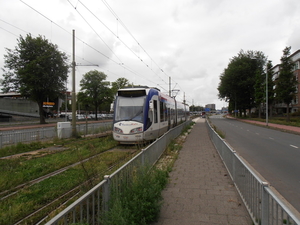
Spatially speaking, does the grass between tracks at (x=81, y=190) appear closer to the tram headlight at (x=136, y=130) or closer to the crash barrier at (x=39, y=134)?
the tram headlight at (x=136, y=130)

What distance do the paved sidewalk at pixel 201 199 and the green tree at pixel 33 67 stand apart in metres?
31.8

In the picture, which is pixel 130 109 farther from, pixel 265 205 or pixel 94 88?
pixel 94 88

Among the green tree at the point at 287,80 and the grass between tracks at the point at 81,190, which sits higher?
the green tree at the point at 287,80

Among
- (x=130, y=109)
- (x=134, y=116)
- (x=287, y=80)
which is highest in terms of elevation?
(x=287, y=80)

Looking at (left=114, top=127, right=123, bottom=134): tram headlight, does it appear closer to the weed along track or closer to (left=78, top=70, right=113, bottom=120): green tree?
the weed along track

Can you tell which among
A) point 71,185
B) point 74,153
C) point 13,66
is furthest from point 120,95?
point 13,66

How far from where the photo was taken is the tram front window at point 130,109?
1170 cm

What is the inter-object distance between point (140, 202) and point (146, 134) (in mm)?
8151

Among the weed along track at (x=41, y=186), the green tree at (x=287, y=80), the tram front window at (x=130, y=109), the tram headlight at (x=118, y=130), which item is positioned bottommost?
the weed along track at (x=41, y=186)

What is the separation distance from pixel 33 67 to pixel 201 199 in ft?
112

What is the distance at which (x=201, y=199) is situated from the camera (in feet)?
15.1

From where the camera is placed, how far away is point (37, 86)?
33.4 metres

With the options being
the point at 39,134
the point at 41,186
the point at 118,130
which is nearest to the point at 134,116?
the point at 118,130

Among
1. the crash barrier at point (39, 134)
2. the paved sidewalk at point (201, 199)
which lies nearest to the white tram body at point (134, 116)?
the paved sidewalk at point (201, 199)
